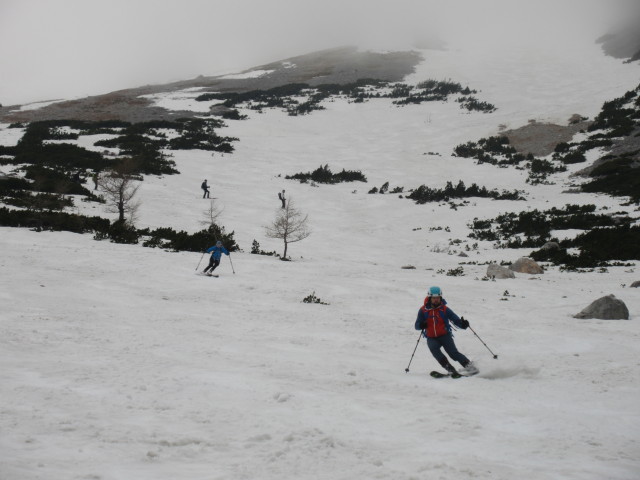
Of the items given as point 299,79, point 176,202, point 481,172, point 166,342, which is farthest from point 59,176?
point 299,79

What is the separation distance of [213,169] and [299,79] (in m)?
43.1

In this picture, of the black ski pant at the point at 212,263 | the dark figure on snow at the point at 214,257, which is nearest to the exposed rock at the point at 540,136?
the dark figure on snow at the point at 214,257

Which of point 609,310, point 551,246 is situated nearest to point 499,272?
point 551,246

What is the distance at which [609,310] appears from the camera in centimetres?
897

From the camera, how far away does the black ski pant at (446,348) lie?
6.27 metres

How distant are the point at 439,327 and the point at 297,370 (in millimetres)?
2100

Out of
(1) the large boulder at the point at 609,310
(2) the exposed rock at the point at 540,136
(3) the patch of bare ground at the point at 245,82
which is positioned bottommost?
(1) the large boulder at the point at 609,310

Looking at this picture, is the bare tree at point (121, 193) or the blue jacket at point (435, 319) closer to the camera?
the blue jacket at point (435, 319)

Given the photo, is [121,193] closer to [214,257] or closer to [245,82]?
[214,257]

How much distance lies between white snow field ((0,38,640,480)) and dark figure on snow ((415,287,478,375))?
0.37m

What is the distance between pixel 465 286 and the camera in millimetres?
12594

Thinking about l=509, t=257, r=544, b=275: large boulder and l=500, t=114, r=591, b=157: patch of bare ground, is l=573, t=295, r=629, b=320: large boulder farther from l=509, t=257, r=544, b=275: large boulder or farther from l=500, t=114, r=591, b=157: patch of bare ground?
l=500, t=114, r=591, b=157: patch of bare ground

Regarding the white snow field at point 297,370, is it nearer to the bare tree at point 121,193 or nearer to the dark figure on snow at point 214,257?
the dark figure on snow at point 214,257

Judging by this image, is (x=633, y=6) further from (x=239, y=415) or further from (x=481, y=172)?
(x=239, y=415)
